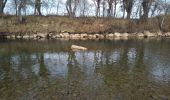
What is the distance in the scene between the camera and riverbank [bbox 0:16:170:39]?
59.1m

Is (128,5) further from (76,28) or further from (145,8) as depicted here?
(76,28)

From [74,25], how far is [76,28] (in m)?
1.82

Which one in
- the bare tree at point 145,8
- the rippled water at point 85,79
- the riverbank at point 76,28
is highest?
the bare tree at point 145,8

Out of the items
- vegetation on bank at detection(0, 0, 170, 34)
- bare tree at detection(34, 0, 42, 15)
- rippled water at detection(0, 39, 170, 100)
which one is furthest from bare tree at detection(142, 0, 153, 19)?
rippled water at detection(0, 39, 170, 100)

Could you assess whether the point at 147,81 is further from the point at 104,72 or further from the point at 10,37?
the point at 10,37

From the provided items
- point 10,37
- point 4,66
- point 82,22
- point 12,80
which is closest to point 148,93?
point 12,80

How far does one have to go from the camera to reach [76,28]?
63844mm

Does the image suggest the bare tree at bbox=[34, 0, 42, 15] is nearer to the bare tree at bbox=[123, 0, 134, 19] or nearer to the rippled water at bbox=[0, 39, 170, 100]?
the bare tree at bbox=[123, 0, 134, 19]

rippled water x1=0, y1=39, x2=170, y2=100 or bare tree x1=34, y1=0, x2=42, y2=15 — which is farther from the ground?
bare tree x1=34, y1=0, x2=42, y2=15

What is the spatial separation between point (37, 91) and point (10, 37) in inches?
1656

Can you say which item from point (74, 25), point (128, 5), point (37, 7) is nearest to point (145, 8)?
point (128, 5)

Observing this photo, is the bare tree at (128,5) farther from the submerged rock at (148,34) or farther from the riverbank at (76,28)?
the submerged rock at (148,34)

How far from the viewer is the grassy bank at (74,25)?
201 feet

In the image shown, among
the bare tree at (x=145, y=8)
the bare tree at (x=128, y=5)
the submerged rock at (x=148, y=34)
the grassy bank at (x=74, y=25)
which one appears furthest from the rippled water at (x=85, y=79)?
the bare tree at (x=128, y=5)
